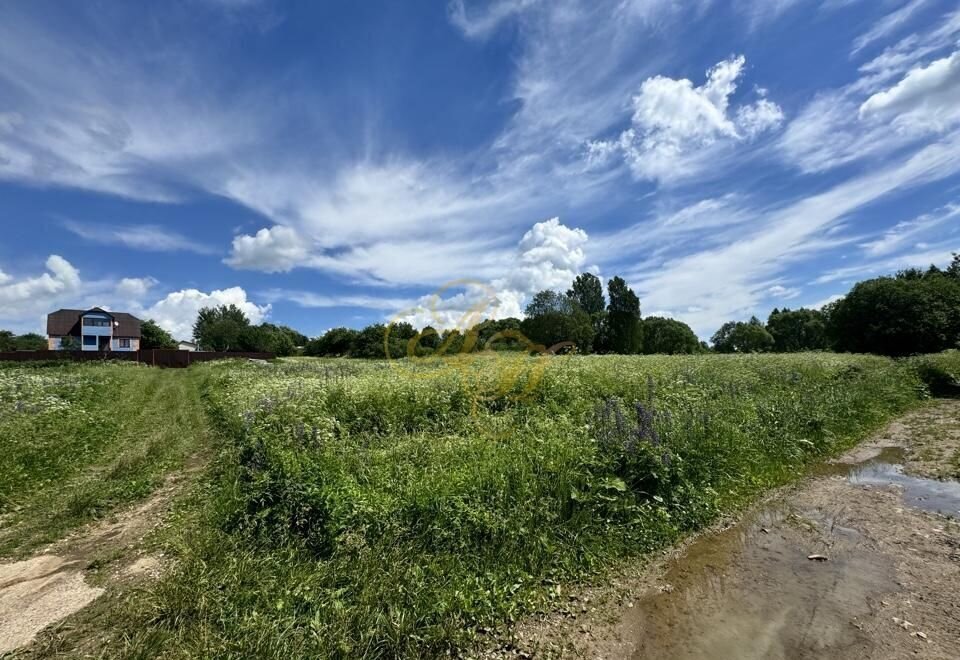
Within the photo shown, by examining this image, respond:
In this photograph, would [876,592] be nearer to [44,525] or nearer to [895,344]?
[44,525]

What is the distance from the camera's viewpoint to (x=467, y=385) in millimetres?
10328

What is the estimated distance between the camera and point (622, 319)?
207ft

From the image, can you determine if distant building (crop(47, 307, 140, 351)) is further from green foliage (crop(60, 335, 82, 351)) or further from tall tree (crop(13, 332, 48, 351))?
tall tree (crop(13, 332, 48, 351))

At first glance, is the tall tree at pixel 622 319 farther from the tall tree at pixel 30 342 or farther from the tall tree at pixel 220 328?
Result: the tall tree at pixel 30 342

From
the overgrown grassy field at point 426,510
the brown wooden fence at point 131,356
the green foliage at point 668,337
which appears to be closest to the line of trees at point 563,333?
the green foliage at point 668,337

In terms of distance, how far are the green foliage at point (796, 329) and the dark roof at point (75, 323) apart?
10883cm

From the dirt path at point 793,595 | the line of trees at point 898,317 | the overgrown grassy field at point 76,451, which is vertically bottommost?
the dirt path at point 793,595

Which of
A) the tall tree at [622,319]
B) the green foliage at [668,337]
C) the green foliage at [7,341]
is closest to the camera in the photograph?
the tall tree at [622,319]

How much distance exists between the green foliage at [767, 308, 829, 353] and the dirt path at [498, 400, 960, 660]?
83.7 metres

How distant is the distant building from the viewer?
5947 centimetres

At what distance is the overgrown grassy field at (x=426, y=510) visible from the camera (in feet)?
10.5

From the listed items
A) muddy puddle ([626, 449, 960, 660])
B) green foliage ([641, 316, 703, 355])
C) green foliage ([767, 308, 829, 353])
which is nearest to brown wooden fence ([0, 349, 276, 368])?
muddy puddle ([626, 449, 960, 660])

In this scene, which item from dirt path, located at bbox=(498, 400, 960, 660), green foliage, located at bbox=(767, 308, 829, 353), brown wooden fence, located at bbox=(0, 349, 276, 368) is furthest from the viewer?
green foliage, located at bbox=(767, 308, 829, 353)

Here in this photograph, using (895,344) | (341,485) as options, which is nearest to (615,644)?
(341,485)
